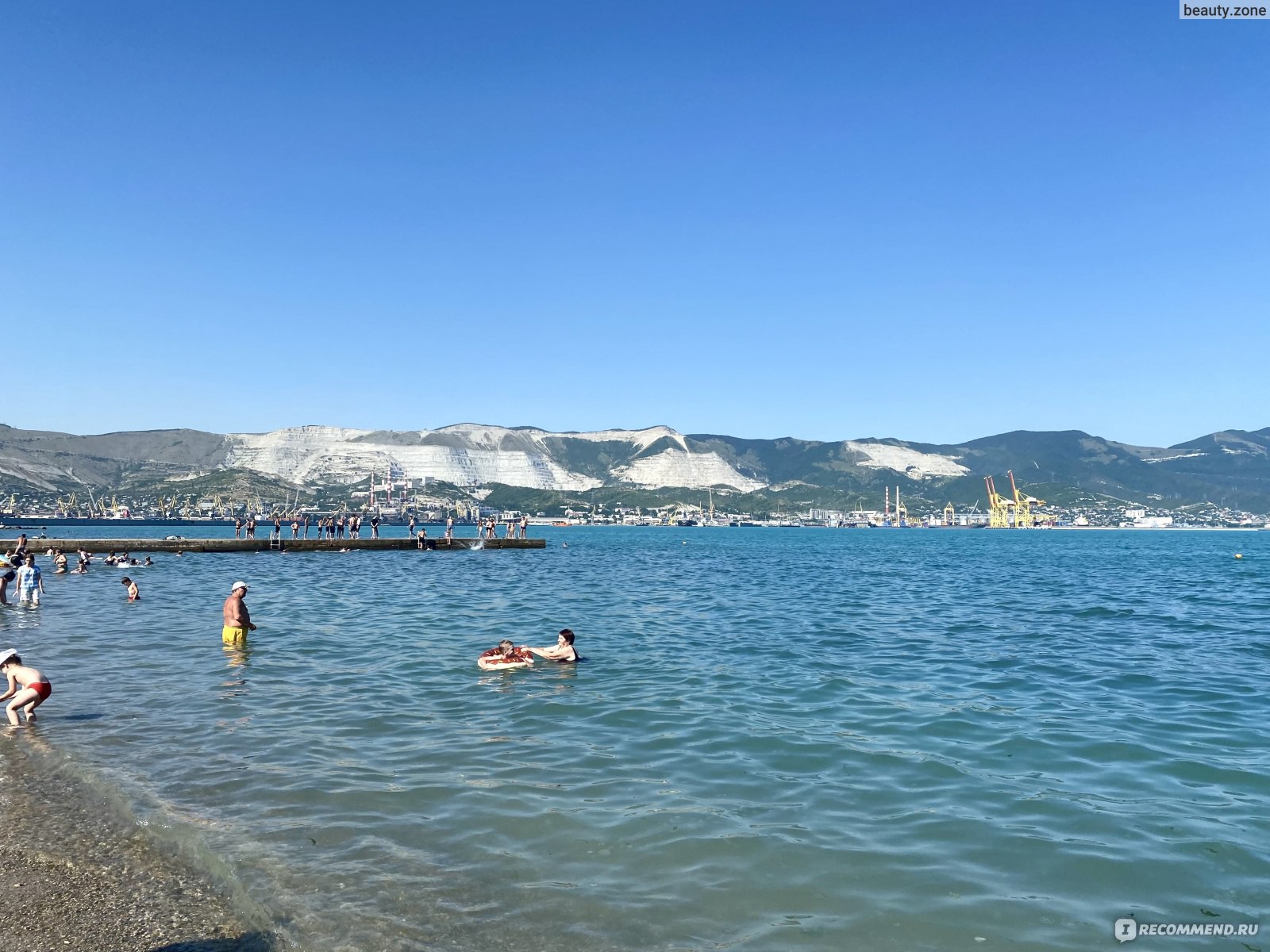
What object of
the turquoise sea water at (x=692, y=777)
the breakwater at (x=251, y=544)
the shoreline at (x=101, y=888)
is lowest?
the breakwater at (x=251, y=544)

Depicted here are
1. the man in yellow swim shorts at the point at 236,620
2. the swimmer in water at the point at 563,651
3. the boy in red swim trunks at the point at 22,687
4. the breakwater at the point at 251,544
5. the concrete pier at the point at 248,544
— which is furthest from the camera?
the breakwater at the point at 251,544

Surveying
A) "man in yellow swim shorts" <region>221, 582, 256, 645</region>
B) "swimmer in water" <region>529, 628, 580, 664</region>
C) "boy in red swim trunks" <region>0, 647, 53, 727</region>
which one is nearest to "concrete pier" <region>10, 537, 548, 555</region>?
"man in yellow swim shorts" <region>221, 582, 256, 645</region>

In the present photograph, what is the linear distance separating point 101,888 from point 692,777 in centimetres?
634

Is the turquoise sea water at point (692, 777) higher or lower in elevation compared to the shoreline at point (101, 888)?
lower

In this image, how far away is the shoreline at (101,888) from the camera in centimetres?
624

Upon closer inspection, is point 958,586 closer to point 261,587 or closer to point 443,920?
point 261,587

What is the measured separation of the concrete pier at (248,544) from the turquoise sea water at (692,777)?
41927 mm

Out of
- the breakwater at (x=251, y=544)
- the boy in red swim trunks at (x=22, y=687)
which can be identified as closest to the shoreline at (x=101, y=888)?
the boy in red swim trunks at (x=22, y=687)

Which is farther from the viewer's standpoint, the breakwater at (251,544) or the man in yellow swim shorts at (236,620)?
the breakwater at (251,544)

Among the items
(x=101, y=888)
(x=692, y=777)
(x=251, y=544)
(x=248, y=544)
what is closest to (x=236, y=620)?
(x=692, y=777)

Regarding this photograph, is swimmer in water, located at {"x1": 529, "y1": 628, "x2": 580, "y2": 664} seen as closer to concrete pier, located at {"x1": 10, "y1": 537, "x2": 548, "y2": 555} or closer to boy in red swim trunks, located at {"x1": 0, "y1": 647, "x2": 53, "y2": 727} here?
boy in red swim trunks, located at {"x1": 0, "y1": 647, "x2": 53, "y2": 727}

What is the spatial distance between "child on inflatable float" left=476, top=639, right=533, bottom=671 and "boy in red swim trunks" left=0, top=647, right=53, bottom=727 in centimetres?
762

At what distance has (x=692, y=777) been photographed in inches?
427

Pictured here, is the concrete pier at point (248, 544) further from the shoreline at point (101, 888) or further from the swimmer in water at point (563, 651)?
the shoreline at point (101, 888)
